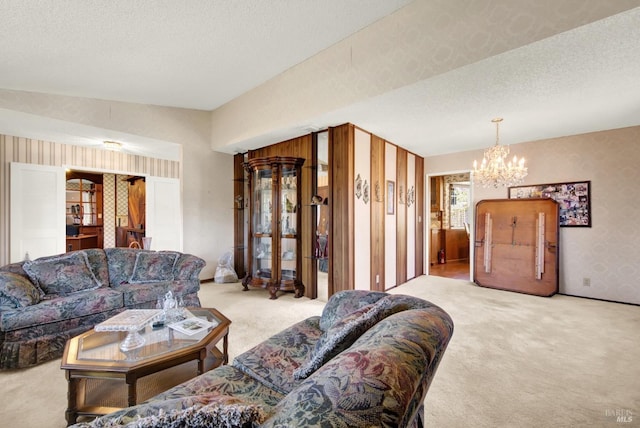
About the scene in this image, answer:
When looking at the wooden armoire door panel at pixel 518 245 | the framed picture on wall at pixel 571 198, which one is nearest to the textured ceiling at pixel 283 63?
the framed picture on wall at pixel 571 198

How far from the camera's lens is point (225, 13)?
240 centimetres

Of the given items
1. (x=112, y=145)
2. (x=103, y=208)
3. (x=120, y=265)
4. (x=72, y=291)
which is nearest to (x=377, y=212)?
(x=120, y=265)

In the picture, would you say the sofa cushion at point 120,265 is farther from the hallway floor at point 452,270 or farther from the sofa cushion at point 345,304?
the hallway floor at point 452,270

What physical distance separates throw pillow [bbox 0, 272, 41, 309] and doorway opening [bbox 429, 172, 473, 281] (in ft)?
23.3

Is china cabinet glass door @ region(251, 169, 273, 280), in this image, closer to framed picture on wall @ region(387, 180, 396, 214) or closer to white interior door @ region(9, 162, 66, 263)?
framed picture on wall @ region(387, 180, 396, 214)

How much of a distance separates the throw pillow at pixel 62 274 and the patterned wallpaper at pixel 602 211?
6496 mm

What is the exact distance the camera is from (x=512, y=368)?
2197 millimetres

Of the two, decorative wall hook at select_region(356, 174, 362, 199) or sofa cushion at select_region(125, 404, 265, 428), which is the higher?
decorative wall hook at select_region(356, 174, 362, 199)

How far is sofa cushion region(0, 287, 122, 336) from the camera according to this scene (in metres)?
2.16

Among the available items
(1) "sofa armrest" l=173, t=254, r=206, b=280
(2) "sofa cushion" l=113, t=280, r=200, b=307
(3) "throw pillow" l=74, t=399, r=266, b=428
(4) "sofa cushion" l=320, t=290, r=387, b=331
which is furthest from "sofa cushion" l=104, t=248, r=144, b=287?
(3) "throw pillow" l=74, t=399, r=266, b=428

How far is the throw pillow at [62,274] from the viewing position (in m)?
2.65

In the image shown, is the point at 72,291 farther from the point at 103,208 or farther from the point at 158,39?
the point at 103,208

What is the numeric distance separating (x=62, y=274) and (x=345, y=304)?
115 inches

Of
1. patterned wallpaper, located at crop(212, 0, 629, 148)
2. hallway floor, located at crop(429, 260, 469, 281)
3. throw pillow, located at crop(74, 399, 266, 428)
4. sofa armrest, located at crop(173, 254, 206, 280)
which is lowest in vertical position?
hallway floor, located at crop(429, 260, 469, 281)
